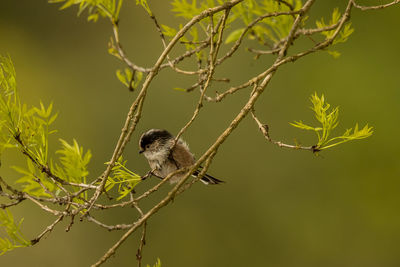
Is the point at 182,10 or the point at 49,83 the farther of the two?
the point at 49,83

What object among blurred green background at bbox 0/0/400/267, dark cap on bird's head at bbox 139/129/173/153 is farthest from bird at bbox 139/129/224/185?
blurred green background at bbox 0/0/400/267

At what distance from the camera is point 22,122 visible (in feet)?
4.50

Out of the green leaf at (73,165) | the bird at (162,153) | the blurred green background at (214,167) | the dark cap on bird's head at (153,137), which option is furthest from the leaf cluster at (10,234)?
the blurred green background at (214,167)

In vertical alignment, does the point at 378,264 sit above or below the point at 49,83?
below

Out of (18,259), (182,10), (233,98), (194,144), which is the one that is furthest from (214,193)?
(182,10)

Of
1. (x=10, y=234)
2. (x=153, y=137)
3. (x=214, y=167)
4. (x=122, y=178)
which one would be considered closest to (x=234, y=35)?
(x=122, y=178)

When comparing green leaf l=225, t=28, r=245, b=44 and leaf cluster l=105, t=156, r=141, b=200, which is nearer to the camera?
green leaf l=225, t=28, r=245, b=44

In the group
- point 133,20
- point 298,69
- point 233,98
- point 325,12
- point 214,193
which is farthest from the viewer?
point 133,20

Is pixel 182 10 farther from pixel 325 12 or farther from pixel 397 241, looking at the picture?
pixel 397 241

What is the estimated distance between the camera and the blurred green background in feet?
18.2

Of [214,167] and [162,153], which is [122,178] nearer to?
[162,153]

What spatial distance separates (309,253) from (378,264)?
810 mm

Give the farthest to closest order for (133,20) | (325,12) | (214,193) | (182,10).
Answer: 1. (133,20)
2. (214,193)
3. (325,12)
4. (182,10)

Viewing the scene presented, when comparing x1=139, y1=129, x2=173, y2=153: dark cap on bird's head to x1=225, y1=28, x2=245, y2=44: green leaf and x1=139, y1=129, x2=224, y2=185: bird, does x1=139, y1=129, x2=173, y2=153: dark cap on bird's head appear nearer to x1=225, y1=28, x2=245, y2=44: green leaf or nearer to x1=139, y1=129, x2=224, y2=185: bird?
x1=139, y1=129, x2=224, y2=185: bird
